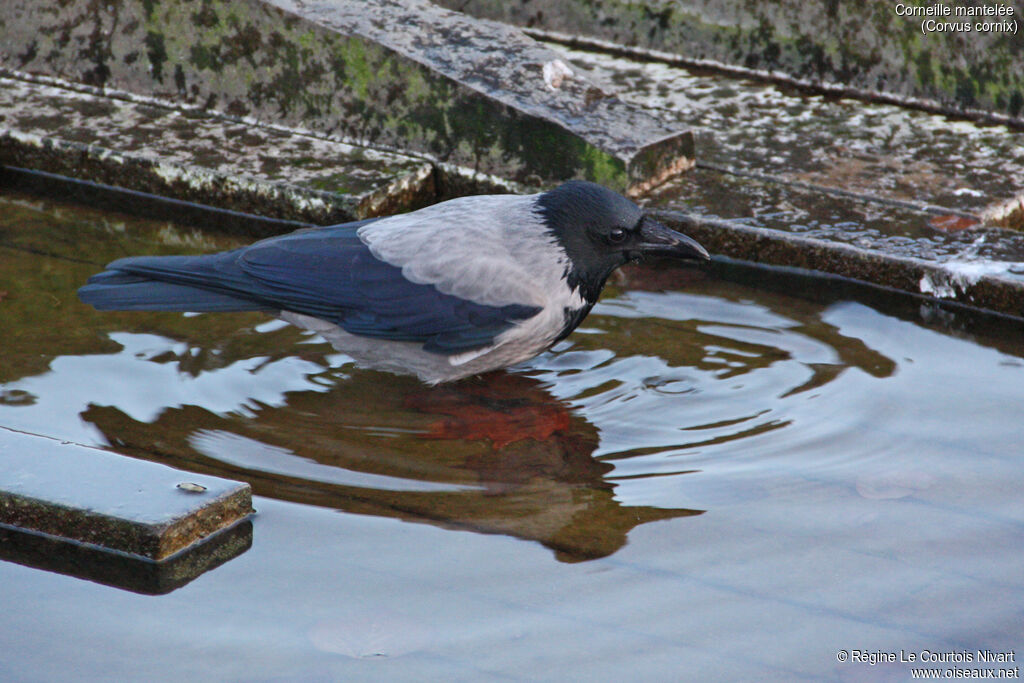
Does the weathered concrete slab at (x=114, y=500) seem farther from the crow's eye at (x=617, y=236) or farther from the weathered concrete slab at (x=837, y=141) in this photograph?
the weathered concrete slab at (x=837, y=141)

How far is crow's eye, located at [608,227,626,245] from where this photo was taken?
3803mm

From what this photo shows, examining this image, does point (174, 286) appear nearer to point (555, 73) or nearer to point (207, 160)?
point (207, 160)

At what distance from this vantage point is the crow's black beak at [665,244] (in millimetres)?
3834

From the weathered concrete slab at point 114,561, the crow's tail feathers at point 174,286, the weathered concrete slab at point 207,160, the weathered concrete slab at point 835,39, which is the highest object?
the weathered concrete slab at point 835,39

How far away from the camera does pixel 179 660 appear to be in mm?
2490

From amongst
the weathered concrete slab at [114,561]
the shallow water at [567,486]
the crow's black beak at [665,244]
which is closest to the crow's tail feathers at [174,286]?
the shallow water at [567,486]

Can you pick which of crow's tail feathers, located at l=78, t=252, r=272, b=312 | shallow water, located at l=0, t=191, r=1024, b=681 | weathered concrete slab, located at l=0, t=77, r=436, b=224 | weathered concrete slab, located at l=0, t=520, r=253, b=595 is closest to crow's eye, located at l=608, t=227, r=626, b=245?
shallow water, located at l=0, t=191, r=1024, b=681

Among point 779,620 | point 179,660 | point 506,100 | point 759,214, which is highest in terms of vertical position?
point 506,100

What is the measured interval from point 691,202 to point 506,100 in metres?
0.88

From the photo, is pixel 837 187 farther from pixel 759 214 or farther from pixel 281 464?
pixel 281 464

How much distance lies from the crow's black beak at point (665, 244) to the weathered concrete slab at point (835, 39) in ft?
8.20

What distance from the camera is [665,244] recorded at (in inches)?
151

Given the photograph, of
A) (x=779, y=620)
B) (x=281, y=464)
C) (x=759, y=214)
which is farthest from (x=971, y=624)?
(x=759, y=214)

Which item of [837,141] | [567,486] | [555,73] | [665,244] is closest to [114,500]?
[567,486]
